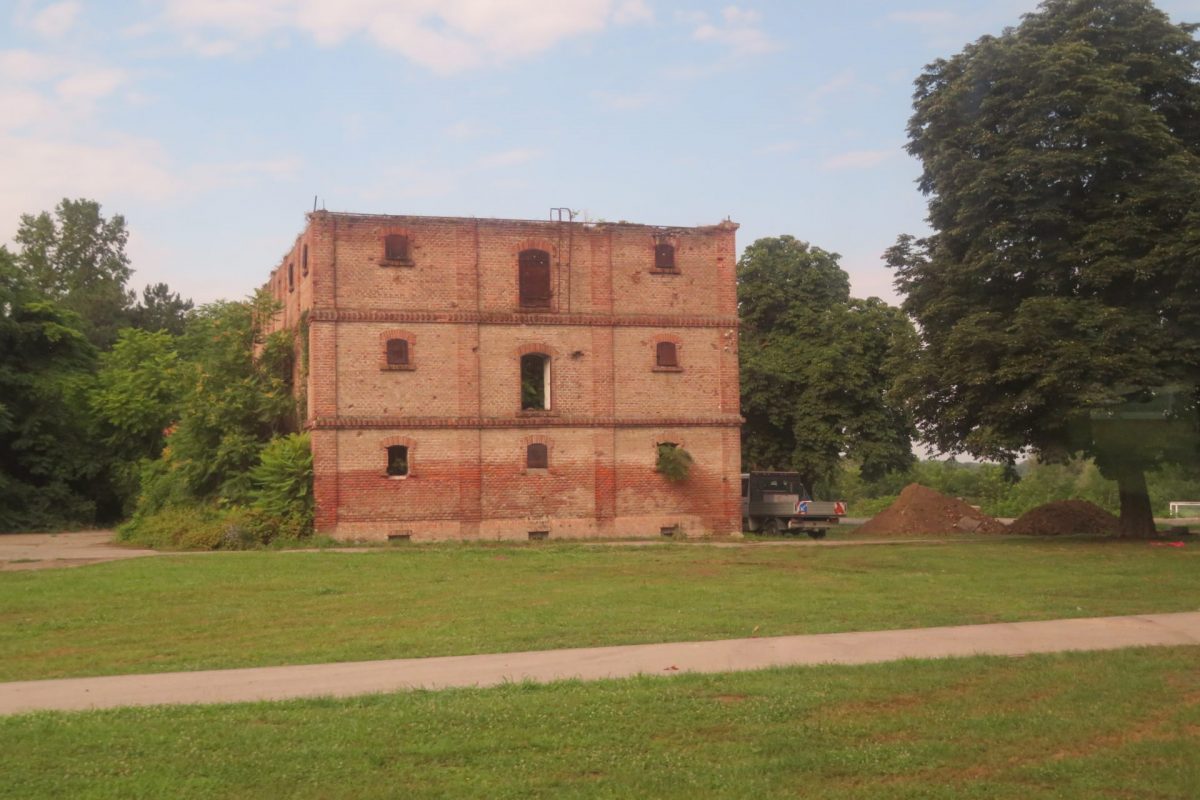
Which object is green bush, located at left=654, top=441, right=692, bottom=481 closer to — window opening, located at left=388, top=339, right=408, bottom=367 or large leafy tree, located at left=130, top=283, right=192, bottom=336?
window opening, located at left=388, top=339, right=408, bottom=367

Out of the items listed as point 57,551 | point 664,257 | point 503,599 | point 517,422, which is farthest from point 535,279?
point 503,599

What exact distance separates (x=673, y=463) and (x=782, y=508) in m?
6.28

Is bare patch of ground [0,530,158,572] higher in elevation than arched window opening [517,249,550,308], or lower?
lower

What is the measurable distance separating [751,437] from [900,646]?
39.1 meters

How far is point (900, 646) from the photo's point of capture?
1240 cm

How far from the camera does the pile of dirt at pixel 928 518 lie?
43022 mm

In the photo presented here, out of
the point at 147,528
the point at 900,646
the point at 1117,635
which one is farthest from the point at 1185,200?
the point at 147,528

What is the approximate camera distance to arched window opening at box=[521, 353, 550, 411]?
3625 centimetres

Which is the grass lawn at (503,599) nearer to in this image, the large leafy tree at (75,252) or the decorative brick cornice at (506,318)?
A: the decorative brick cornice at (506,318)

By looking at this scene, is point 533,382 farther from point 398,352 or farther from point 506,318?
point 398,352

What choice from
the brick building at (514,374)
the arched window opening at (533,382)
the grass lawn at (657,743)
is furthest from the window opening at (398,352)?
the grass lawn at (657,743)

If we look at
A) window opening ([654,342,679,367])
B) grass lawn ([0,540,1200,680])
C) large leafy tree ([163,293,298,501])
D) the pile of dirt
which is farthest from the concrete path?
the pile of dirt

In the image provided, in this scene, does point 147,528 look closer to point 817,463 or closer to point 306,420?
point 306,420

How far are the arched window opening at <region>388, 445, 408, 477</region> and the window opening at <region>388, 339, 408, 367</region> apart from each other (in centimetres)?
240
